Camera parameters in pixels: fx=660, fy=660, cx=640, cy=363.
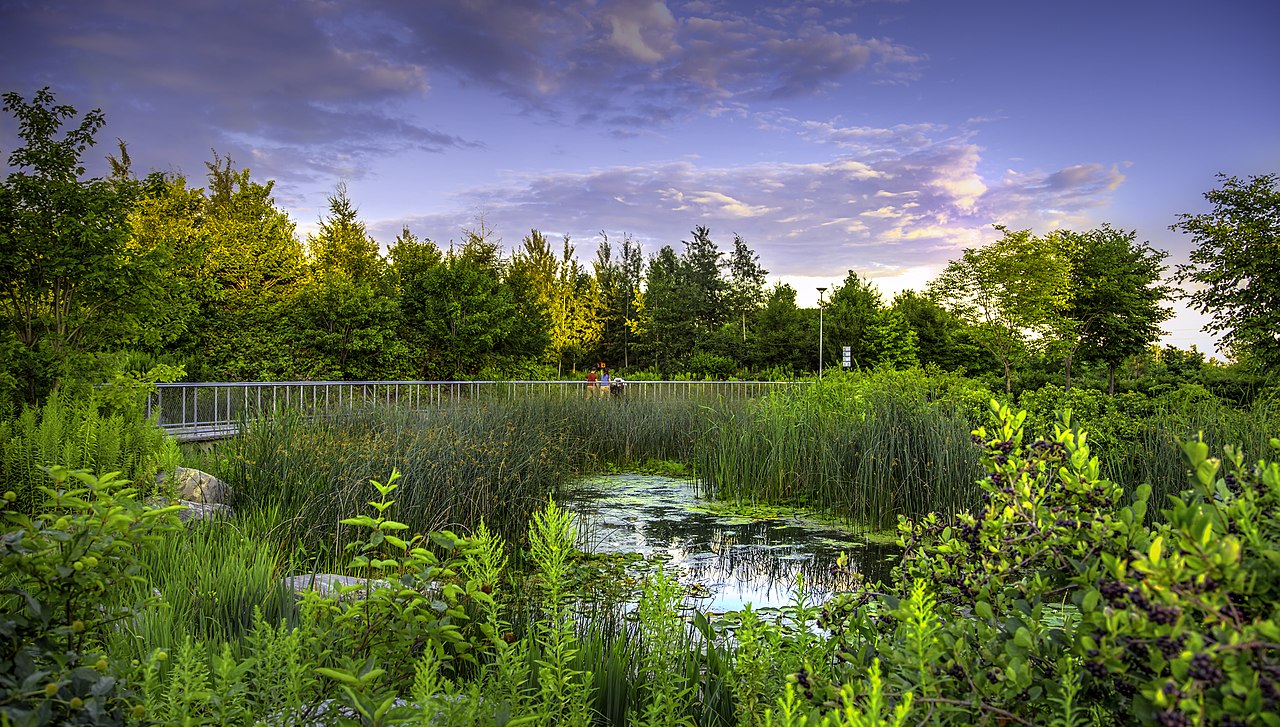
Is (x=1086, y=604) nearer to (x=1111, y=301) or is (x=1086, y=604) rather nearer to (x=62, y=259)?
(x=62, y=259)

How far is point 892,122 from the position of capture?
557 inches

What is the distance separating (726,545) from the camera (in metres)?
5.92

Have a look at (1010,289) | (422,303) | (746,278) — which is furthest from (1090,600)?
(746,278)

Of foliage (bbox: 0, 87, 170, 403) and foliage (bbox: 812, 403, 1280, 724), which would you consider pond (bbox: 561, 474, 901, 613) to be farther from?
foliage (bbox: 0, 87, 170, 403)

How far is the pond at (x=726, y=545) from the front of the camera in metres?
4.73

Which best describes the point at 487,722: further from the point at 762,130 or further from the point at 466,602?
the point at 762,130

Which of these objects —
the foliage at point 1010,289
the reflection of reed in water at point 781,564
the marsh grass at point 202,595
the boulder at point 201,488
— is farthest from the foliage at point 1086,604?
the foliage at point 1010,289

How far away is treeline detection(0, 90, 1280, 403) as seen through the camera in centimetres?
613

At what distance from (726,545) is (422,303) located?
13.0 metres

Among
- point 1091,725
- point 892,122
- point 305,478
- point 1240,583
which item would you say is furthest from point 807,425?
point 892,122

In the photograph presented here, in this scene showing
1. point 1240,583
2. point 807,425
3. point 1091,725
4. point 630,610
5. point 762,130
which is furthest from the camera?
point 762,130

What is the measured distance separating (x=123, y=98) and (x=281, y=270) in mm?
5144

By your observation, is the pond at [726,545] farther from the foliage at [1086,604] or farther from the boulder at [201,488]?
the boulder at [201,488]

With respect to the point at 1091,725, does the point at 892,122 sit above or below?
above
